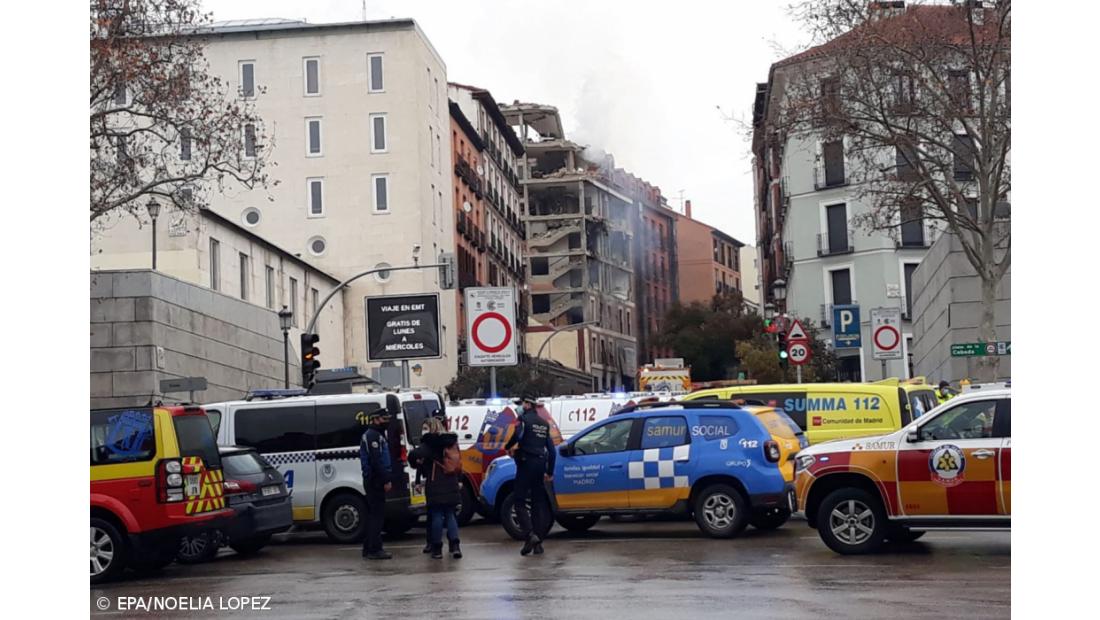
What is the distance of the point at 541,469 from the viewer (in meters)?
16.8

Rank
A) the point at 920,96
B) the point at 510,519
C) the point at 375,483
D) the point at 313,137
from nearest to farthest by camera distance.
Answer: the point at 375,483 → the point at 510,519 → the point at 920,96 → the point at 313,137

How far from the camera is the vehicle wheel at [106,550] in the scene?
48.2 feet

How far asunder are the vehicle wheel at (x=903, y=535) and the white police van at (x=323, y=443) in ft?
20.6

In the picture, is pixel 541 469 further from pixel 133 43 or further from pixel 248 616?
pixel 133 43

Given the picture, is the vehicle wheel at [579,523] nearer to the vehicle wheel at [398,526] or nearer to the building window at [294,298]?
the vehicle wheel at [398,526]

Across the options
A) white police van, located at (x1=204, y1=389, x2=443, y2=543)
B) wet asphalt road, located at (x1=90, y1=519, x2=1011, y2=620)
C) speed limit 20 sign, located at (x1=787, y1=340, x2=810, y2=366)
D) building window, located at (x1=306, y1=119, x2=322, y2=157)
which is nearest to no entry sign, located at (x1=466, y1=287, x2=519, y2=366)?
white police van, located at (x1=204, y1=389, x2=443, y2=543)

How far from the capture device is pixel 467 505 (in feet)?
72.6

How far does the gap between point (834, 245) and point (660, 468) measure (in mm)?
42077

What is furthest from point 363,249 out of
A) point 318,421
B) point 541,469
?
point 541,469

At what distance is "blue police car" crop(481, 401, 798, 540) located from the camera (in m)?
17.6

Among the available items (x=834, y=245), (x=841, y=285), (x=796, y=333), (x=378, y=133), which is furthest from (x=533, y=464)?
(x=834, y=245)

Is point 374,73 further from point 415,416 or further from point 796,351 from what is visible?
point 415,416

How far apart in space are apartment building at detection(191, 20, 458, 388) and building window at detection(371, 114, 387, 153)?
0.07 meters
